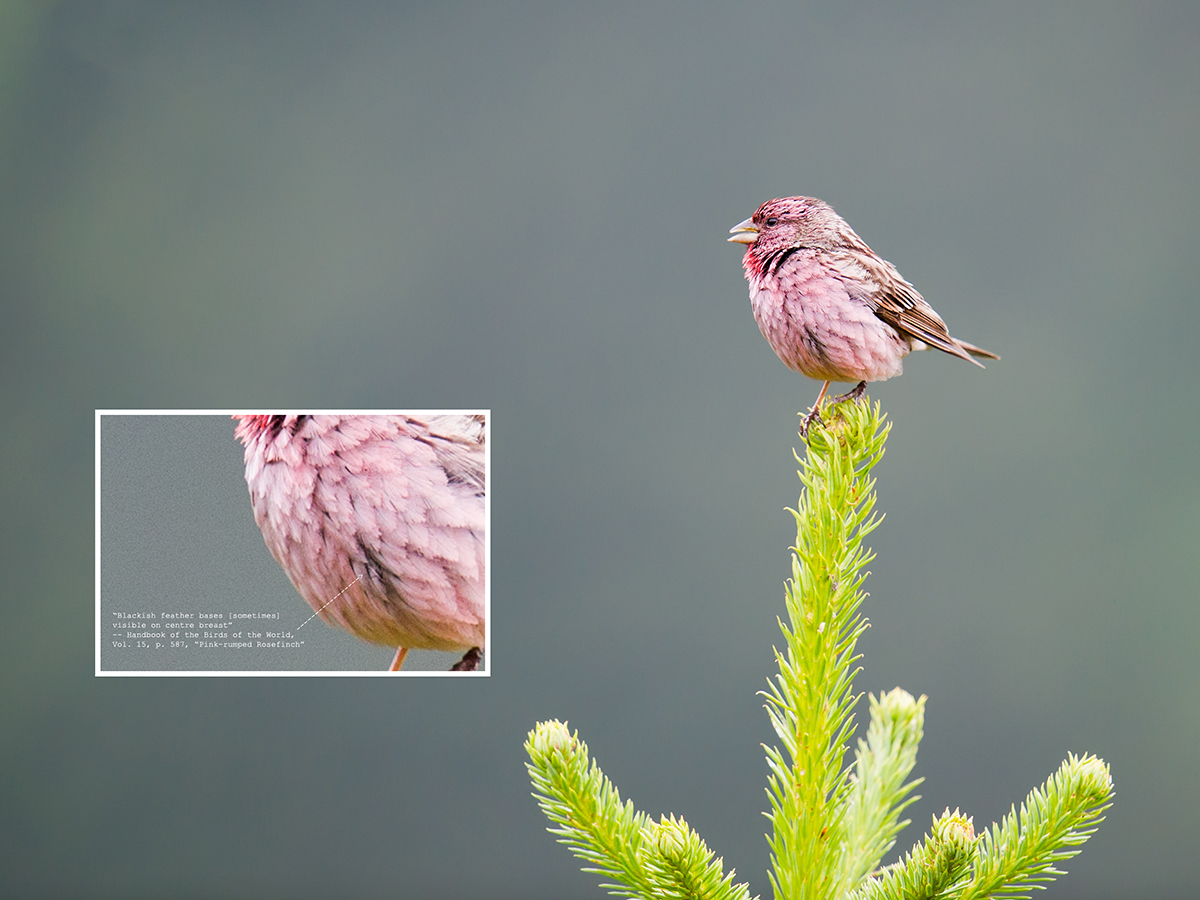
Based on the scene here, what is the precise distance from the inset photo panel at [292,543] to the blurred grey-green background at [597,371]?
0.45ft

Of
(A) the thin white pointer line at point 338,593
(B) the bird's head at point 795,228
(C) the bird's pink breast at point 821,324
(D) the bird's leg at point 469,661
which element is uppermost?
(B) the bird's head at point 795,228

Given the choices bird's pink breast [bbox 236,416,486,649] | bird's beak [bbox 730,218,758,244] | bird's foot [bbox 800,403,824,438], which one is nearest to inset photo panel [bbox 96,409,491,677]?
bird's pink breast [bbox 236,416,486,649]

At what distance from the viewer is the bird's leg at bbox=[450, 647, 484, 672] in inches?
58.4

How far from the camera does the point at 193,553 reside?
134 centimetres

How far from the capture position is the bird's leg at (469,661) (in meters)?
1.48

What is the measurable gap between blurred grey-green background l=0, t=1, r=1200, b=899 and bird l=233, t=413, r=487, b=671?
21cm

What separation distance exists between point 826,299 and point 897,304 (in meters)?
0.10

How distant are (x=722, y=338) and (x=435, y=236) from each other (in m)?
0.57

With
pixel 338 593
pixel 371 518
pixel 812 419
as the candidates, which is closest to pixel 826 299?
pixel 812 419

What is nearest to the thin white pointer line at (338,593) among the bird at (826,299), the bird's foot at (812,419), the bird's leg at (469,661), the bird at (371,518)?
the bird at (371,518)

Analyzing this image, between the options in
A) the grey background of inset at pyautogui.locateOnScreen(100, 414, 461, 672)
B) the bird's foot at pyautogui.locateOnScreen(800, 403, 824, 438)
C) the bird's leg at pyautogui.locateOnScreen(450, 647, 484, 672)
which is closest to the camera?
the bird's foot at pyautogui.locateOnScreen(800, 403, 824, 438)

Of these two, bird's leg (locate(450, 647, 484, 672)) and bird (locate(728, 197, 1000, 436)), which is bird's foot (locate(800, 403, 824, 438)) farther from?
bird's leg (locate(450, 647, 484, 672))

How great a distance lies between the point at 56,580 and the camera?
1.56 metres

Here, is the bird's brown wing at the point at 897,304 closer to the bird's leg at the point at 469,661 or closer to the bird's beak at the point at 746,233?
the bird's beak at the point at 746,233
